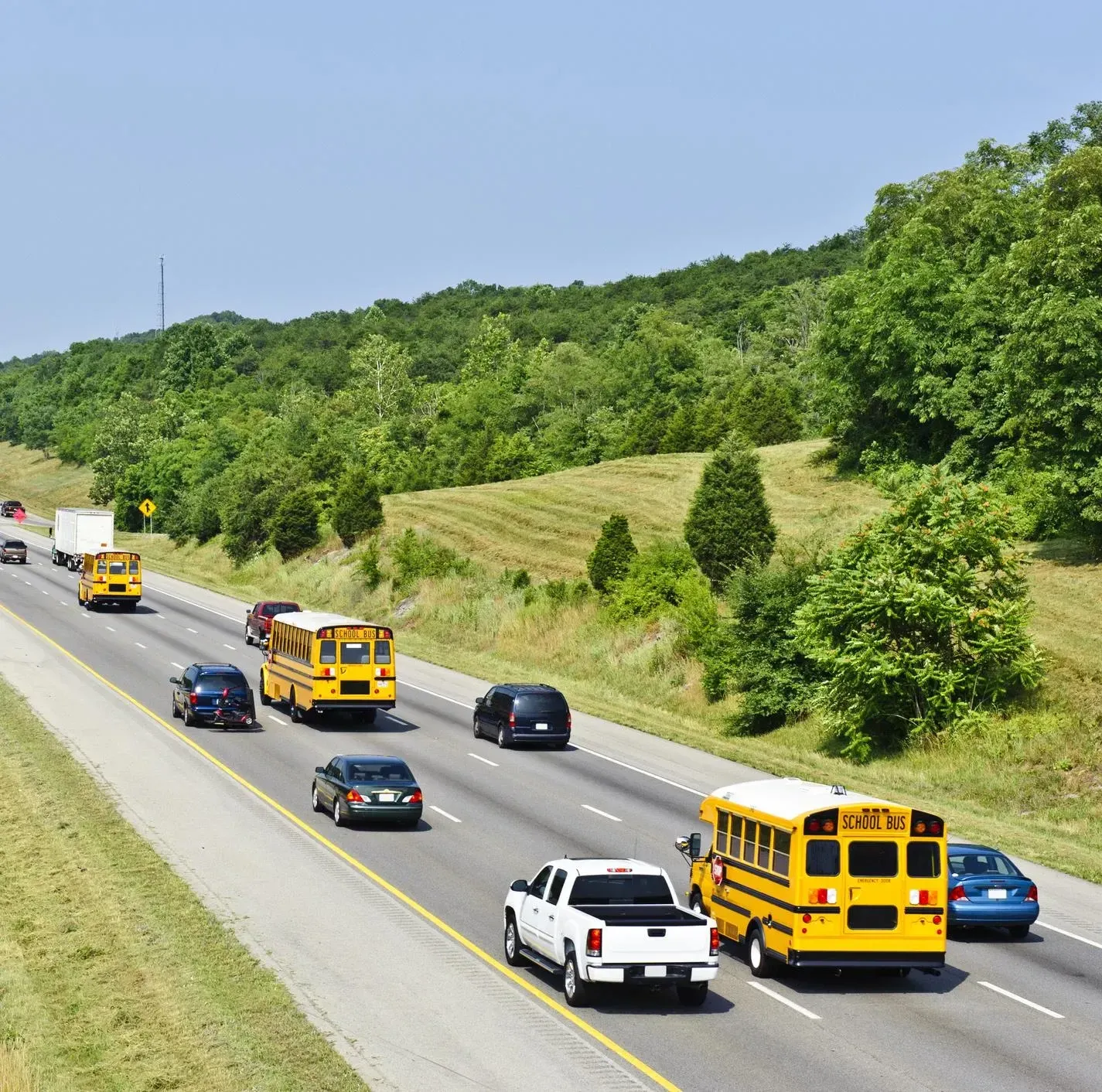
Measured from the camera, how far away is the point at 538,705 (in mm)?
42812

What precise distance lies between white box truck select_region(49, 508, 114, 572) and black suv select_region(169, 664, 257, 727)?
41877 mm

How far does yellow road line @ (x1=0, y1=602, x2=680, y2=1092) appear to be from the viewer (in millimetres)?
17078

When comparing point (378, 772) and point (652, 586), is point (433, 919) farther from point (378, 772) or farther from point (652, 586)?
point (652, 586)

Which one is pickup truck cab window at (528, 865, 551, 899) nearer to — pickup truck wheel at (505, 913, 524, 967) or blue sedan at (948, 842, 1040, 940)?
pickup truck wheel at (505, 913, 524, 967)

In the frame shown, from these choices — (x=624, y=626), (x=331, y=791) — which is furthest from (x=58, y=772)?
(x=624, y=626)

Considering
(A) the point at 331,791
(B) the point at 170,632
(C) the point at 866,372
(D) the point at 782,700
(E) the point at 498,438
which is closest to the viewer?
(A) the point at 331,791

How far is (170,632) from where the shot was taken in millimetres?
66750

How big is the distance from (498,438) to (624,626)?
6220cm

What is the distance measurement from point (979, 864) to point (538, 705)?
65.3 ft

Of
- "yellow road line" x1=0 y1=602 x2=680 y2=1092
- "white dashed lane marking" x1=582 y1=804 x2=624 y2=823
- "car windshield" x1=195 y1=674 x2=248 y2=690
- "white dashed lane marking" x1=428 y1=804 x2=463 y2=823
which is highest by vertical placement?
"car windshield" x1=195 y1=674 x2=248 y2=690

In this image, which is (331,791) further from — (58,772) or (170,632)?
(170,632)

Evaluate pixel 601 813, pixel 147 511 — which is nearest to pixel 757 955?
pixel 601 813

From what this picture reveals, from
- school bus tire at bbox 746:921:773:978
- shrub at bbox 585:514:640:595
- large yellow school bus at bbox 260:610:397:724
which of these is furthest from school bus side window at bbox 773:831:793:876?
shrub at bbox 585:514:640:595

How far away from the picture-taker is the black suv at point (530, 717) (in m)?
42.5
